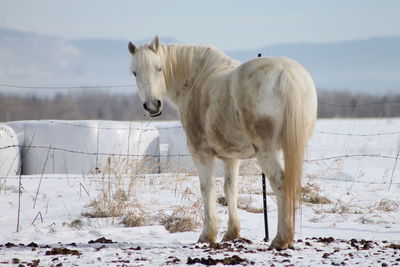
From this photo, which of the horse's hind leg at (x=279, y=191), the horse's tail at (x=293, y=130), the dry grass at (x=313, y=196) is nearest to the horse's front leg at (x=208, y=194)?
the horse's hind leg at (x=279, y=191)

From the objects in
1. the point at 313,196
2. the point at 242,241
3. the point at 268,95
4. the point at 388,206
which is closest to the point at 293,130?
the point at 268,95

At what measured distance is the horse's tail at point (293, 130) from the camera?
420 centimetres

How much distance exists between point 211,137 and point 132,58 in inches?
47.5

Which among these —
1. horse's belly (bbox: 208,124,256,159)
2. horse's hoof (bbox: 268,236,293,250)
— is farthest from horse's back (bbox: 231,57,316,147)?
horse's hoof (bbox: 268,236,293,250)

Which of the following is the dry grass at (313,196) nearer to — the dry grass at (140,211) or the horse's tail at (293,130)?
the dry grass at (140,211)

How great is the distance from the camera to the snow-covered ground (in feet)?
14.2

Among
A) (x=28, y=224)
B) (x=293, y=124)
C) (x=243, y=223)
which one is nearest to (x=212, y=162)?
(x=293, y=124)

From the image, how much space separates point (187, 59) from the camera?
18.2ft

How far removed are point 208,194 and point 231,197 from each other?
0.28 metres

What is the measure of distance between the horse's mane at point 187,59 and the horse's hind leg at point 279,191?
1.41m

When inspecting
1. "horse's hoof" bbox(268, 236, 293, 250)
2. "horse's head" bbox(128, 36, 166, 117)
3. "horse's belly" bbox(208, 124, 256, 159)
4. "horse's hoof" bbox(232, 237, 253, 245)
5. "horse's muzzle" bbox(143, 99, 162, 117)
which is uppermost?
"horse's head" bbox(128, 36, 166, 117)

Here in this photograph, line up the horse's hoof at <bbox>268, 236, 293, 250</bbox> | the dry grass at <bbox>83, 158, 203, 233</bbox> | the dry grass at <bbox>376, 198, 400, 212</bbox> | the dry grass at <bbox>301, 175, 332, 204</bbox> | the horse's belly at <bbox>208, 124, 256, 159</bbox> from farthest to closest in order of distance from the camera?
1. the dry grass at <bbox>301, 175, 332, 204</bbox>
2. the dry grass at <bbox>376, 198, 400, 212</bbox>
3. the dry grass at <bbox>83, 158, 203, 233</bbox>
4. the horse's belly at <bbox>208, 124, 256, 159</bbox>
5. the horse's hoof at <bbox>268, 236, 293, 250</bbox>

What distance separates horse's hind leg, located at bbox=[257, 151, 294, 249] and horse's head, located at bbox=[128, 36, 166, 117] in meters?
1.28

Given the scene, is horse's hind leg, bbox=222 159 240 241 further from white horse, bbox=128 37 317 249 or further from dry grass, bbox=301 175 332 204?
dry grass, bbox=301 175 332 204
